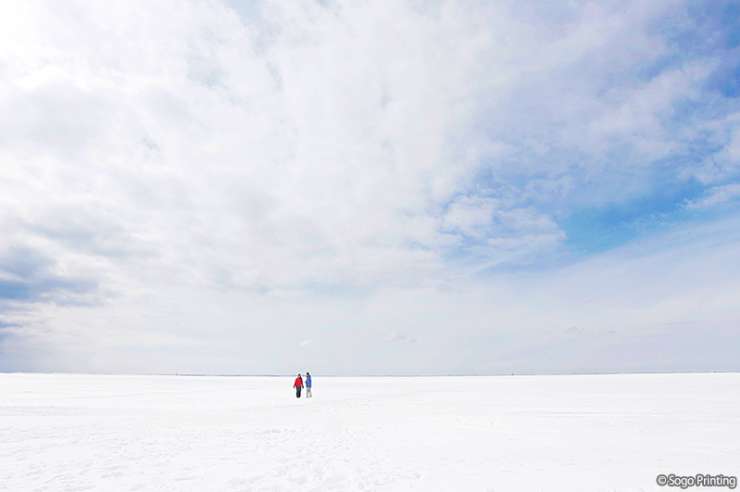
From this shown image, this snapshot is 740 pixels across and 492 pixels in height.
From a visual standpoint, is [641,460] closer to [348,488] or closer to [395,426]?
[348,488]

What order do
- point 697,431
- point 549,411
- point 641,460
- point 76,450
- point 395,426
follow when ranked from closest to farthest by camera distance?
point 641,460 → point 76,450 → point 697,431 → point 395,426 → point 549,411

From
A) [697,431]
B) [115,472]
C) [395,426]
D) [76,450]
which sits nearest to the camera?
[115,472]

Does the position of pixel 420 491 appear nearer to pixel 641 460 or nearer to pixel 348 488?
pixel 348 488

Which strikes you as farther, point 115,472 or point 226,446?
point 226,446

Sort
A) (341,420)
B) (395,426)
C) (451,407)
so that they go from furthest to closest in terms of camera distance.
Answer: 1. (451,407)
2. (341,420)
3. (395,426)

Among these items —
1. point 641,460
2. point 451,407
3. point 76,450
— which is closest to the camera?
point 641,460

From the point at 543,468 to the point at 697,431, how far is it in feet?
30.7

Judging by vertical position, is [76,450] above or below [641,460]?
above

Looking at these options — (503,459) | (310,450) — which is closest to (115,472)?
(310,450)

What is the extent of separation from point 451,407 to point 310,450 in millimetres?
15481

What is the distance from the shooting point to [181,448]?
45.1 ft

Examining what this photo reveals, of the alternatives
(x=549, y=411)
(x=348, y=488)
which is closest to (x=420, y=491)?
(x=348, y=488)

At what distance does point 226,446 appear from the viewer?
1412cm

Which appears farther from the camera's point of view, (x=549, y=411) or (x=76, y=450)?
(x=549, y=411)
